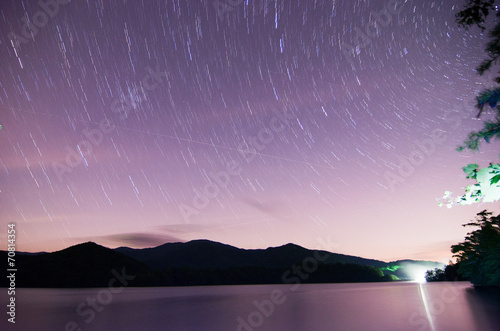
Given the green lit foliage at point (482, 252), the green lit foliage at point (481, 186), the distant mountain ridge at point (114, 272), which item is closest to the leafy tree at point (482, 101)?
the green lit foliage at point (481, 186)

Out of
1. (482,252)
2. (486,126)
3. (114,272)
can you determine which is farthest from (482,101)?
(114,272)

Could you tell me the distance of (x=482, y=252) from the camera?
3478cm


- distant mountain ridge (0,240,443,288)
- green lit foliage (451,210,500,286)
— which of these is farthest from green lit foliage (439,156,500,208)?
distant mountain ridge (0,240,443,288)

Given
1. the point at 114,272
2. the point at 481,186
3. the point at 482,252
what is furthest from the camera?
the point at 114,272

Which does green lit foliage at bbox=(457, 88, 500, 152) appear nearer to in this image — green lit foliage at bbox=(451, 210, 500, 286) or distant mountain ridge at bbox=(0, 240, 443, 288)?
green lit foliage at bbox=(451, 210, 500, 286)

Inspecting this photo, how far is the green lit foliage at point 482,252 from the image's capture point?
92.9 feet

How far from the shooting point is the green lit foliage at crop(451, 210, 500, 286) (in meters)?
28.3

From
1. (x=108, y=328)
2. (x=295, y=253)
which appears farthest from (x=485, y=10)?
(x=295, y=253)

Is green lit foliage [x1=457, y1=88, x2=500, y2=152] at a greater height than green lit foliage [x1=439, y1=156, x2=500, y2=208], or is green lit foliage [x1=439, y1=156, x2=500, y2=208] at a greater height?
green lit foliage [x1=457, y1=88, x2=500, y2=152]

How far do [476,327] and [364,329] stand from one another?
3.98m

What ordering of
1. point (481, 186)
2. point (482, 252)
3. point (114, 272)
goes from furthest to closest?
point (114, 272) < point (482, 252) < point (481, 186)

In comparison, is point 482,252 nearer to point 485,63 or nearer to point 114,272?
point 485,63

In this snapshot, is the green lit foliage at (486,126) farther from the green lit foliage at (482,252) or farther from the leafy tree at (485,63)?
the green lit foliage at (482,252)

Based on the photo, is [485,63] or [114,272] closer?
[485,63]
